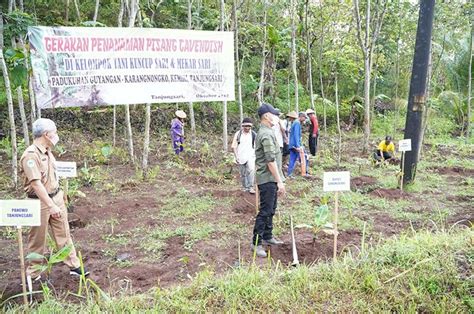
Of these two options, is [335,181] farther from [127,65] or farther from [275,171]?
[127,65]

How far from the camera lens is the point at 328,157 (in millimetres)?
12148

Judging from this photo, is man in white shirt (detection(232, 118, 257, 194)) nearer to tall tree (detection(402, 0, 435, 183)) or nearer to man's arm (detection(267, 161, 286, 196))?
man's arm (detection(267, 161, 286, 196))

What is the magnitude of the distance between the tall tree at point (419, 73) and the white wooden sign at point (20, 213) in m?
6.88

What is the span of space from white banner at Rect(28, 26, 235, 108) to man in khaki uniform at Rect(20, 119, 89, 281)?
3652 millimetres

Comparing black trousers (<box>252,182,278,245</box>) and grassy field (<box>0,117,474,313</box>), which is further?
black trousers (<box>252,182,278,245</box>)

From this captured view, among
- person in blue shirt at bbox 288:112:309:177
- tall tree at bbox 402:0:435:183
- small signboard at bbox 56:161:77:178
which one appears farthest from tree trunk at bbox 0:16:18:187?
tall tree at bbox 402:0:435:183

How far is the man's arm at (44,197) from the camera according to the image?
4102mm

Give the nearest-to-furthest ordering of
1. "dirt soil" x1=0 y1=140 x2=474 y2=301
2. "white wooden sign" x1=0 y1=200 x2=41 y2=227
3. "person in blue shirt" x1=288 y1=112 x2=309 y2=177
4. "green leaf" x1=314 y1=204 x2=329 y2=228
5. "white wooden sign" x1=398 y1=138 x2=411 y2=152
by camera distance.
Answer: "white wooden sign" x1=0 y1=200 x2=41 y2=227 → "dirt soil" x1=0 y1=140 x2=474 y2=301 → "green leaf" x1=314 y1=204 x2=329 y2=228 → "white wooden sign" x1=398 y1=138 x2=411 y2=152 → "person in blue shirt" x1=288 y1=112 x2=309 y2=177

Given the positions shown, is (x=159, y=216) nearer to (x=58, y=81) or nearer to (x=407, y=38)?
(x=58, y=81)

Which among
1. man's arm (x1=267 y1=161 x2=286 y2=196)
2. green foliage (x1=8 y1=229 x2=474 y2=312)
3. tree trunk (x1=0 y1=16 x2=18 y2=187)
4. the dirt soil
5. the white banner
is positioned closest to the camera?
green foliage (x1=8 y1=229 x2=474 y2=312)

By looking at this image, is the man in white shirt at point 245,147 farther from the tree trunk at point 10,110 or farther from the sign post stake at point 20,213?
the sign post stake at point 20,213

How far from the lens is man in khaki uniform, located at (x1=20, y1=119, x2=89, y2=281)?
4105 mm

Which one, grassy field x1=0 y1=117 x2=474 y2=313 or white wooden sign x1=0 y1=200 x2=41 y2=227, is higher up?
white wooden sign x1=0 y1=200 x2=41 y2=227

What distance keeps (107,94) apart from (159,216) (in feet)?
9.35
